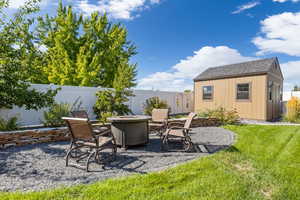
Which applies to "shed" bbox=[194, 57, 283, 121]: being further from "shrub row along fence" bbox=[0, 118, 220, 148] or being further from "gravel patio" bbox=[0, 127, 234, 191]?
"shrub row along fence" bbox=[0, 118, 220, 148]

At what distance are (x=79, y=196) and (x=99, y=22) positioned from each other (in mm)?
18671

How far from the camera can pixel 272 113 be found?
1066 centimetres

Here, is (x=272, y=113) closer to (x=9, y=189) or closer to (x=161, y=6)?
(x=161, y=6)

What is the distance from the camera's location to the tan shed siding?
9.78 m

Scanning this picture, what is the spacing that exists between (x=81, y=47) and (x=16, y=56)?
11532mm

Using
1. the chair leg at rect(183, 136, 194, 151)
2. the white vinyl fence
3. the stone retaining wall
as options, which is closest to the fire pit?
the chair leg at rect(183, 136, 194, 151)

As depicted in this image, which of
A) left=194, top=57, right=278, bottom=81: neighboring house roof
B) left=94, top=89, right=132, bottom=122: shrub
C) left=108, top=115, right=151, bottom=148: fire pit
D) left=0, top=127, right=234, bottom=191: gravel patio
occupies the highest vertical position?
left=194, top=57, right=278, bottom=81: neighboring house roof

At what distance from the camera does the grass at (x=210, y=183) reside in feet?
7.51

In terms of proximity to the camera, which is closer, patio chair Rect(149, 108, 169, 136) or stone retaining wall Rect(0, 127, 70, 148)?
stone retaining wall Rect(0, 127, 70, 148)

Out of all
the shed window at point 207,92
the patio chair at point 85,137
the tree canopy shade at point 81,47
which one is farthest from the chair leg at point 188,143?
the tree canopy shade at point 81,47

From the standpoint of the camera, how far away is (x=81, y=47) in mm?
15375

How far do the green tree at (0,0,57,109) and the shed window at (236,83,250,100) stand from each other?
10552 mm

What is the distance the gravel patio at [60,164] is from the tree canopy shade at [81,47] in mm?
10291

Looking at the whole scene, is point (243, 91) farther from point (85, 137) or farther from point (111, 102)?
point (85, 137)
